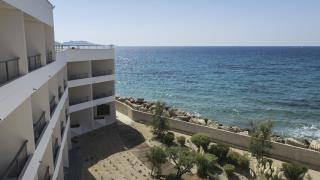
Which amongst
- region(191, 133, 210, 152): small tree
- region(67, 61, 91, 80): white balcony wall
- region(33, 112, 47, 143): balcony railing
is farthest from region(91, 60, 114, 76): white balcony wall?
region(33, 112, 47, 143): balcony railing

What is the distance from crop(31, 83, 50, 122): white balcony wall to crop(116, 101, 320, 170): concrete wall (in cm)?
1868

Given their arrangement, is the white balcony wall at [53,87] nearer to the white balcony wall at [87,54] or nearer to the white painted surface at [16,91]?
the white painted surface at [16,91]

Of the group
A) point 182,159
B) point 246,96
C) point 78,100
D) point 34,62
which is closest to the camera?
point 34,62

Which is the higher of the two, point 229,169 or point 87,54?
point 87,54

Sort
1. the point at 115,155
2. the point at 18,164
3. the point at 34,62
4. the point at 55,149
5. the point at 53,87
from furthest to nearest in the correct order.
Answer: the point at 115,155, the point at 53,87, the point at 55,149, the point at 34,62, the point at 18,164

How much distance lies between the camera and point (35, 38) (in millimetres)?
18062

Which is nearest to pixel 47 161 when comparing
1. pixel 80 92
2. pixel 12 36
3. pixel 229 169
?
pixel 12 36

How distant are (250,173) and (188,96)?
42.7m

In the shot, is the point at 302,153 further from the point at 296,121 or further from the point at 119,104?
the point at 119,104

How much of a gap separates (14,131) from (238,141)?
887 inches

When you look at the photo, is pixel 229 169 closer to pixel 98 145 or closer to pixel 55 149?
pixel 98 145

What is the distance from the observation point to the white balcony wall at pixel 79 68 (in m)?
34.5

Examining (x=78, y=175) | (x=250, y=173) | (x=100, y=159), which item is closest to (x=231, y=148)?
(x=250, y=173)

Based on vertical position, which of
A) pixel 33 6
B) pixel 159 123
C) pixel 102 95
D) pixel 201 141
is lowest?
pixel 201 141
